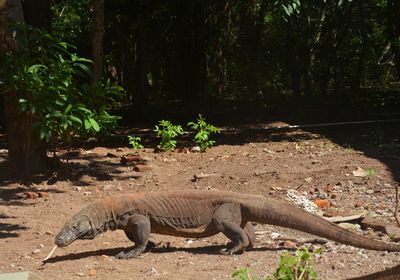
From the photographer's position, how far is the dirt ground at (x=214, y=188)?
224 inches

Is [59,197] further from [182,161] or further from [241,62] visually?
[241,62]

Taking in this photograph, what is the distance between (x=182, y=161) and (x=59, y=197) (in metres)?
2.55

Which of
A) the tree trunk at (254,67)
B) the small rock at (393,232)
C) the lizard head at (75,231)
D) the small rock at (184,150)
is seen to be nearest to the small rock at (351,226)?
the small rock at (393,232)

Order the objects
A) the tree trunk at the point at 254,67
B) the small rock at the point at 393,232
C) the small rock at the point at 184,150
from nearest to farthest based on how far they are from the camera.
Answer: the small rock at the point at 393,232 < the small rock at the point at 184,150 < the tree trunk at the point at 254,67

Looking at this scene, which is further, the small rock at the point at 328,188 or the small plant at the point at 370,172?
the small plant at the point at 370,172

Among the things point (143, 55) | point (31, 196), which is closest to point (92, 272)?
point (31, 196)

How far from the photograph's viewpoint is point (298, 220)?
5.92 m

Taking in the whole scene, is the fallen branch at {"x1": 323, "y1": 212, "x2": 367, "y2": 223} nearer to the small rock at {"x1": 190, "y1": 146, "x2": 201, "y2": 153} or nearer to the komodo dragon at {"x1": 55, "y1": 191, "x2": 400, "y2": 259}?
the komodo dragon at {"x1": 55, "y1": 191, "x2": 400, "y2": 259}

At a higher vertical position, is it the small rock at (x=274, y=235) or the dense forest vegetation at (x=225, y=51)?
the dense forest vegetation at (x=225, y=51)

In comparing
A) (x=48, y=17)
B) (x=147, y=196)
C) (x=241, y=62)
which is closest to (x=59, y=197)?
(x=147, y=196)

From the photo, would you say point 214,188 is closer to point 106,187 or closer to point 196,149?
point 106,187

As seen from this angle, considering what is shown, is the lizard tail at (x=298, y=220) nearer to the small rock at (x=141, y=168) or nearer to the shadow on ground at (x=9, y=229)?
the shadow on ground at (x=9, y=229)

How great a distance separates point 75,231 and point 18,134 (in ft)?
12.5

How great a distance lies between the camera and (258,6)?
1986 cm
